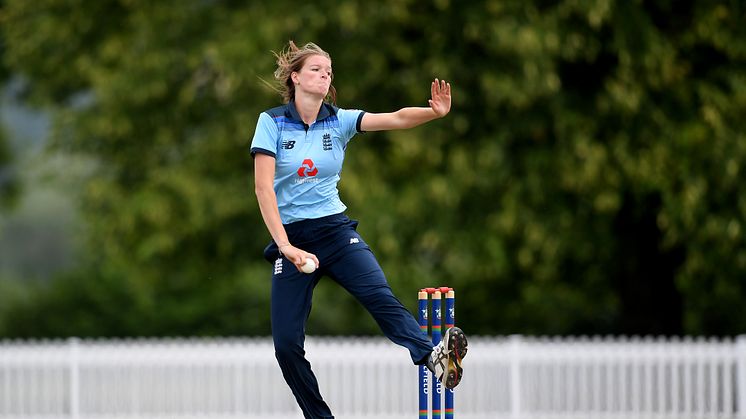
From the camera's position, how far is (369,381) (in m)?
14.5

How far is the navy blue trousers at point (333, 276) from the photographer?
6301 mm

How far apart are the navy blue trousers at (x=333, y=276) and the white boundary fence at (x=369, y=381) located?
7890 millimetres

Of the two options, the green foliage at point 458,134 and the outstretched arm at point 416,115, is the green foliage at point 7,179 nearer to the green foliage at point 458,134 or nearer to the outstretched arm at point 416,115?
the green foliage at point 458,134

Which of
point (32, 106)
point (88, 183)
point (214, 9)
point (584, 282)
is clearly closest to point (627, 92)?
point (584, 282)

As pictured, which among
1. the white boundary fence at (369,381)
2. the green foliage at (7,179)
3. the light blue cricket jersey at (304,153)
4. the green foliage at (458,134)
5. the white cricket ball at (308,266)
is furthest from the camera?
the green foliage at (7,179)

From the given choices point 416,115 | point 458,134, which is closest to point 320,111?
point 416,115

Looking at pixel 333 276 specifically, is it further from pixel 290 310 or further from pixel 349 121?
pixel 349 121

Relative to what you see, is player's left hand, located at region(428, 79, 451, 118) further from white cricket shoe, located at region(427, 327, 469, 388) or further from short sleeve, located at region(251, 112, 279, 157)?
white cricket shoe, located at region(427, 327, 469, 388)

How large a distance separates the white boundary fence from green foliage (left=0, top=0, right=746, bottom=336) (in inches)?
73.4

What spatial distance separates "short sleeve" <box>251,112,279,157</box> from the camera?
6.11 m

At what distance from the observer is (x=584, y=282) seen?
62.3ft

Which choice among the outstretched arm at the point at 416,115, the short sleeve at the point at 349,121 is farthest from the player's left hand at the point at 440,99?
the short sleeve at the point at 349,121

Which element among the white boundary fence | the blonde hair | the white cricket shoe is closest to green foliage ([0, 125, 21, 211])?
the white boundary fence

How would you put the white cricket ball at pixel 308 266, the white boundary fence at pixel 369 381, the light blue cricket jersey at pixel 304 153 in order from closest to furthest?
the white cricket ball at pixel 308 266 → the light blue cricket jersey at pixel 304 153 → the white boundary fence at pixel 369 381
